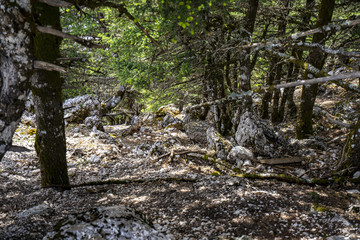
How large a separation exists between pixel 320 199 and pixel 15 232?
5205mm

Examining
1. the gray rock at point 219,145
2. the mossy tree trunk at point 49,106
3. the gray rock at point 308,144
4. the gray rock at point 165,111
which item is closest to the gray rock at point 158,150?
the gray rock at point 219,145

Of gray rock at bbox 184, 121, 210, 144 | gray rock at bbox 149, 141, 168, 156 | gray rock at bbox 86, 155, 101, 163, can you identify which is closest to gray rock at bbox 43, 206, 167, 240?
gray rock at bbox 149, 141, 168, 156

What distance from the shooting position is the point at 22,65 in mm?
2893

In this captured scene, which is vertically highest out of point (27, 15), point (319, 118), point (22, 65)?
point (27, 15)

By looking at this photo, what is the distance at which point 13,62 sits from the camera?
2834 mm

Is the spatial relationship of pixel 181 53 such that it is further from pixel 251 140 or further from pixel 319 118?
pixel 319 118

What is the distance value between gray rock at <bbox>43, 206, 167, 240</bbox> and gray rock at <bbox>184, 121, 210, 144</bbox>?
802 centimetres

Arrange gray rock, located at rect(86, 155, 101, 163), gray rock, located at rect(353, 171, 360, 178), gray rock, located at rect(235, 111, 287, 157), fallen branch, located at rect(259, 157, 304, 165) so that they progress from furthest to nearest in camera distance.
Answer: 1. gray rock, located at rect(86, 155, 101, 163)
2. gray rock, located at rect(235, 111, 287, 157)
3. fallen branch, located at rect(259, 157, 304, 165)
4. gray rock, located at rect(353, 171, 360, 178)

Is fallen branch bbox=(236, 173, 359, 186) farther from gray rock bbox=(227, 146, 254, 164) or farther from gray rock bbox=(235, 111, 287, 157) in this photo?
gray rock bbox=(235, 111, 287, 157)

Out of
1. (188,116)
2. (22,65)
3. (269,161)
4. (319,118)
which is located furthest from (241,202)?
(188,116)

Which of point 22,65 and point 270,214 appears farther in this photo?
point 270,214

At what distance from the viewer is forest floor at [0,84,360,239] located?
3.73 metres

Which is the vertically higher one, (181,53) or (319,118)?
(181,53)

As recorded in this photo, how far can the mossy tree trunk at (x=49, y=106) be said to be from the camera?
4969 millimetres
